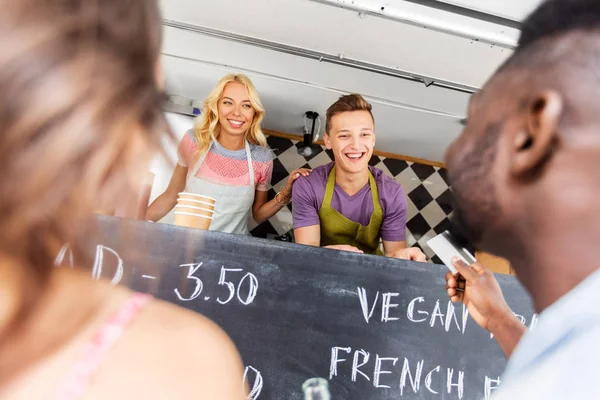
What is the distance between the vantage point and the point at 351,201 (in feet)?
5.31

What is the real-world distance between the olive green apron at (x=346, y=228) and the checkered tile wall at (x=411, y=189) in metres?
0.72

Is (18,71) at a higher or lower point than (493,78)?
lower

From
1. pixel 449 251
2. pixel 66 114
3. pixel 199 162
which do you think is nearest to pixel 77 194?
pixel 66 114

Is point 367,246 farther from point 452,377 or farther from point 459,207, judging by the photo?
point 459,207

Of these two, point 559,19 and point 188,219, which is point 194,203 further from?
point 559,19

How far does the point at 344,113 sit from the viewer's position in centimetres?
166

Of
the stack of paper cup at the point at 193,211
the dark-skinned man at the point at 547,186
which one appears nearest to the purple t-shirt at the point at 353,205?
the stack of paper cup at the point at 193,211

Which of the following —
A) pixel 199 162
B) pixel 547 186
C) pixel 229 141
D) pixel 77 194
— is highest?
pixel 229 141

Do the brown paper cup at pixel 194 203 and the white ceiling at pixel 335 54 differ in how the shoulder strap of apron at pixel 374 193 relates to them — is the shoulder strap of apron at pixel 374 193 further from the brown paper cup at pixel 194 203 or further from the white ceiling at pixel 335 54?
the brown paper cup at pixel 194 203

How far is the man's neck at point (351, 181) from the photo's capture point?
1.65 m

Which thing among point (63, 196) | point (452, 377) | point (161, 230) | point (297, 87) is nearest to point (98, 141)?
point (63, 196)

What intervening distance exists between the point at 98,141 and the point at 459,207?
0.45 metres

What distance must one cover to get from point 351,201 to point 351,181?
9 centimetres

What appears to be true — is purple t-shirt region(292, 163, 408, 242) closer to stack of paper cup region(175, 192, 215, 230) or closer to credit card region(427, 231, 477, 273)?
credit card region(427, 231, 477, 273)
